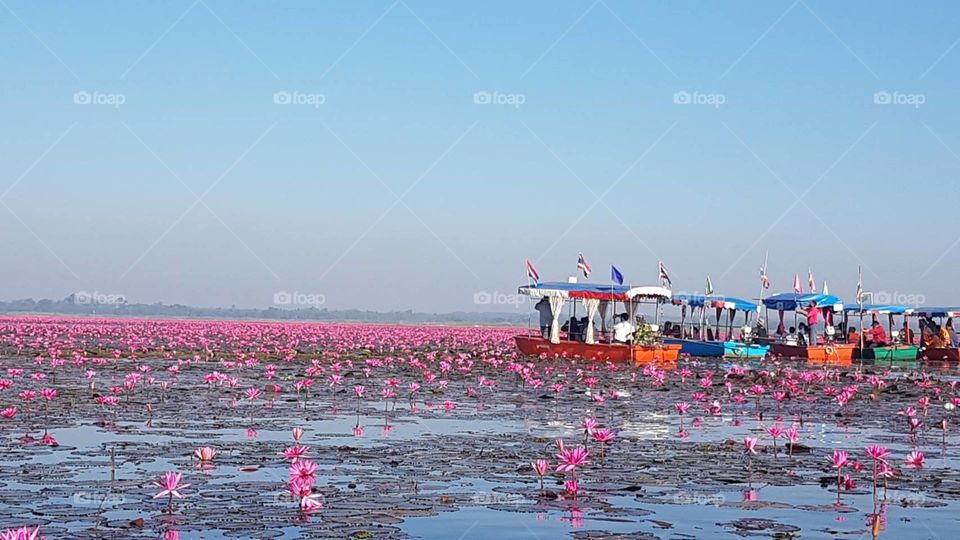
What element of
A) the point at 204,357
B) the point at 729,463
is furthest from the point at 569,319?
the point at 729,463

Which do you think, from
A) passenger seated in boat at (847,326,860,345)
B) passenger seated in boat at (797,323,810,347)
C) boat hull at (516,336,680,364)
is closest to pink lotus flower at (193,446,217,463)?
boat hull at (516,336,680,364)

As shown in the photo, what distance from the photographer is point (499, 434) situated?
12992 millimetres

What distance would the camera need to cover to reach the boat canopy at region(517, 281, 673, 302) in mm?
33969

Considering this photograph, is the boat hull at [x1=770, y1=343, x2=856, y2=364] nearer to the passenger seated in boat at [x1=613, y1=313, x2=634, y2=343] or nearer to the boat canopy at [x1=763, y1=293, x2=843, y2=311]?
the boat canopy at [x1=763, y1=293, x2=843, y2=311]

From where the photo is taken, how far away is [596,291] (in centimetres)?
3488

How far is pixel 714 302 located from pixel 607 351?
11.7m

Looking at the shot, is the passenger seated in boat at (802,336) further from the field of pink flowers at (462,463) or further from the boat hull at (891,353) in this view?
the field of pink flowers at (462,463)

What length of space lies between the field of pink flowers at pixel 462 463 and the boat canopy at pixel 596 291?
12928 mm

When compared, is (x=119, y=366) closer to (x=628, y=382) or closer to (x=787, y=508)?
(x=628, y=382)

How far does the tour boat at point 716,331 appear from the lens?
3803 centimetres

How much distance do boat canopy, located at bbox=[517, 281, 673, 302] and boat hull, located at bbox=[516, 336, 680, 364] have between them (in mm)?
1574

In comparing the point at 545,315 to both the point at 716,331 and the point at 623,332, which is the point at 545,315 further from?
the point at 716,331

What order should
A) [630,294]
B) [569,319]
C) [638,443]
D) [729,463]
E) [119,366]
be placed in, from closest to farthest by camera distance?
1. [729,463]
2. [638,443]
3. [119,366]
4. [630,294]
5. [569,319]

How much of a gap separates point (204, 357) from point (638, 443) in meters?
20.6
